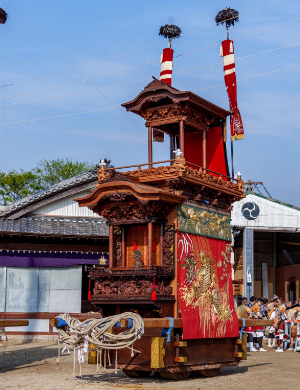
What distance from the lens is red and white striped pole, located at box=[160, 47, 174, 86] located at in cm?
1795

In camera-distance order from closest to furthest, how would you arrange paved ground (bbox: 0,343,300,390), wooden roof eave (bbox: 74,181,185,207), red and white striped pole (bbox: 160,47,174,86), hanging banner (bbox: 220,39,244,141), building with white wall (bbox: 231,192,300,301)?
paved ground (bbox: 0,343,300,390), wooden roof eave (bbox: 74,181,185,207), hanging banner (bbox: 220,39,244,141), red and white striped pole (bbox: 160,47,174,86), building with white wall (bbox: 231,192,300,301)

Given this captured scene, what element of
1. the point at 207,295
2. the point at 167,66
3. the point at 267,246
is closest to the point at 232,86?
the point at 167,66

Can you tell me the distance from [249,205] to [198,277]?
18.1 m

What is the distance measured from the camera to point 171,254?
14.2 metres

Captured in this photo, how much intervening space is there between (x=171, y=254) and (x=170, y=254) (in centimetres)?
2

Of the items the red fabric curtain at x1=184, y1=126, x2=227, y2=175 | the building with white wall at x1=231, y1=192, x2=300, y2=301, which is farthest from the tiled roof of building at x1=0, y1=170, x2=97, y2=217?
the red fabric curtain at x1=184, y1=126, x2=227, y2=175

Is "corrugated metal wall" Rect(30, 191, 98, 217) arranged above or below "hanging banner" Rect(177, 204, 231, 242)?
above

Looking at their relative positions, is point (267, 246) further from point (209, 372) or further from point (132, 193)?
point (132, 193)

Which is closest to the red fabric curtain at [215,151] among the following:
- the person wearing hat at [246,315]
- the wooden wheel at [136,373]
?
the wooden wheel at [136,373]

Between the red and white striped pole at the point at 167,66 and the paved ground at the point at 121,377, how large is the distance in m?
8.82

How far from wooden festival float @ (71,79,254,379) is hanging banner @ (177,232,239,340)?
0.03 meters

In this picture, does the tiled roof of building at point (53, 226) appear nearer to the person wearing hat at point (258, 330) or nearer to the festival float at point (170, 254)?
the person wearing hat at point (258, 330)

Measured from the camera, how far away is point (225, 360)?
15.0 m

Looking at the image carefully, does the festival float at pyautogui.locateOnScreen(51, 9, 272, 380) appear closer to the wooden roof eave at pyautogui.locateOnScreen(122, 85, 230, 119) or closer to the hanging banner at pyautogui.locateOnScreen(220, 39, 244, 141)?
the wooden roof eave at pyautogui.locateOnScreen(122, 85, 230, 119)
